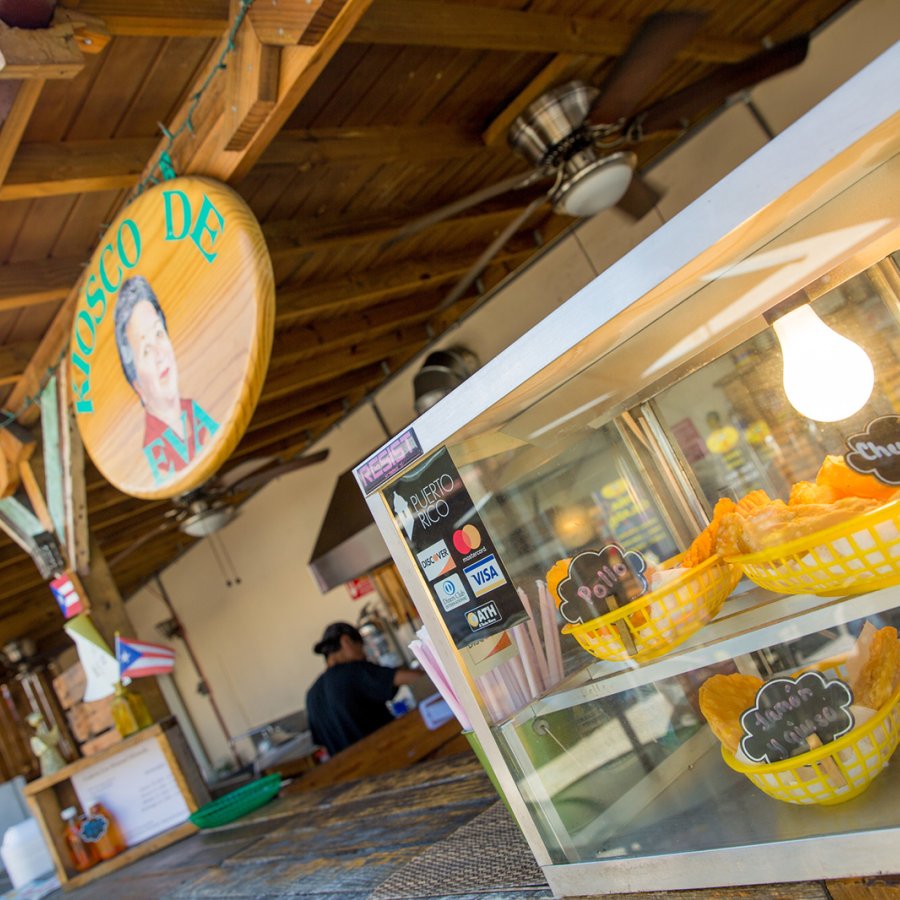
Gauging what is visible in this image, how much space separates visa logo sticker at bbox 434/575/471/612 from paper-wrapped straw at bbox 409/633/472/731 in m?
0.17

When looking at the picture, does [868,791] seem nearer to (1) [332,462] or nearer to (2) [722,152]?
(2) [722,152]

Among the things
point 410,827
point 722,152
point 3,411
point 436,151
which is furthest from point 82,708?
point 722,152

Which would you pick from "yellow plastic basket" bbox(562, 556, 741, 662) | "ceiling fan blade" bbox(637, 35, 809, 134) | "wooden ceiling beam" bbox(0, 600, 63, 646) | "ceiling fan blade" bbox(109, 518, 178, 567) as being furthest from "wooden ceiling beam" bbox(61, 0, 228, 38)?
"wooden ceiling beam" bbox(0, 600, 63, 646)

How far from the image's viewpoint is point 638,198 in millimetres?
3701

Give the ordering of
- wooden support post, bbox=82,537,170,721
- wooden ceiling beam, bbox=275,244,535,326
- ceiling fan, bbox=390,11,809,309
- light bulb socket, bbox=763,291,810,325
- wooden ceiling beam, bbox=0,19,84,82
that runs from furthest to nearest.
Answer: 1. wooden ceiling beam, bbox=275,244,535,326
2. wooden support post, bbox=82,537,170,721
3. ceiling fan, bbox=390,11,809,309
4. wooden ceiling beam, bbox=0,19,84,82
5. light bulb socket, bbox=763,291,810,325

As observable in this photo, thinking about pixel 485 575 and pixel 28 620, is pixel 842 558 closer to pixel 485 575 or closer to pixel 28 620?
pixel 485 575

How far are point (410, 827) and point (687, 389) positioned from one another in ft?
4.25

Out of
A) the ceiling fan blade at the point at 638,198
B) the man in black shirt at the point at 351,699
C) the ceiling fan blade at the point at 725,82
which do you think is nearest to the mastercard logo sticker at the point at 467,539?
the ceiling fan blade at the point at 725,82

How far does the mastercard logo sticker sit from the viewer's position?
3.91 feet

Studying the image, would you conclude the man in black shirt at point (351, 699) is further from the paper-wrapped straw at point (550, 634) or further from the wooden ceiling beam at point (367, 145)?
the paper-wrapped straw at point (550, 634)

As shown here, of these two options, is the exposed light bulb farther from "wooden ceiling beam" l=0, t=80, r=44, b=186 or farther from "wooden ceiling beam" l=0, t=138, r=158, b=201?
"wooden ceiling beam" l=0, t=138, r=158, b=201

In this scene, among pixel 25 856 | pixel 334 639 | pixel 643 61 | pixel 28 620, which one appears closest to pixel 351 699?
pixel 334 639

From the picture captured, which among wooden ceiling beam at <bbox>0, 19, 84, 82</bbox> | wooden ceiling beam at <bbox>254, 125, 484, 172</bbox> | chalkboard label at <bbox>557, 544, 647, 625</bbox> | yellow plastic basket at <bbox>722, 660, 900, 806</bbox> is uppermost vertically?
wooden ceiling beam at <bbox>254, 125, 484, 172</bbox>

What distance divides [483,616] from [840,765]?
470mm
